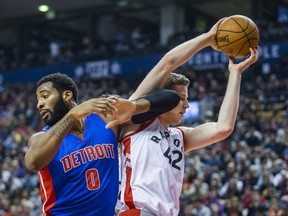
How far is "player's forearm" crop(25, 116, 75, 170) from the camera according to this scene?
4105 mm

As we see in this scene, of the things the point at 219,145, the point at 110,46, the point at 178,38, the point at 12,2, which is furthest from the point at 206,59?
the point at 12,2

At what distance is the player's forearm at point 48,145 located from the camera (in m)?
4.11

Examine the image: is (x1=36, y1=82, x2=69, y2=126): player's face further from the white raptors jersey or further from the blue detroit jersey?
the white raptors jersey

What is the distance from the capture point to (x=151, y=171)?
4.71m

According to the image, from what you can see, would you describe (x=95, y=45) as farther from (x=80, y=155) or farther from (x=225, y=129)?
(x=80, y=155)

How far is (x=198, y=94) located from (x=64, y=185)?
16.7 m

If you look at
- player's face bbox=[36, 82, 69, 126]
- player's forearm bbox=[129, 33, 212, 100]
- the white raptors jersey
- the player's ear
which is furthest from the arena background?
player's face bbox=[36, 82, 69, 126]

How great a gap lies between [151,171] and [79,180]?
1.79 ft

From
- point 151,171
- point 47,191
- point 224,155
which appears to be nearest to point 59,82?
point 47,191

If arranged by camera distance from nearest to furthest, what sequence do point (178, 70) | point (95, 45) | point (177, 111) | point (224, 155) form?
1. point (177, 111)
2. point (224, 155)
3. point (178, 70)
4. point (95, 45)

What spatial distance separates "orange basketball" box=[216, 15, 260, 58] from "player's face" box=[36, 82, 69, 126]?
1257 millimetres

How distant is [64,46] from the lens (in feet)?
99.6

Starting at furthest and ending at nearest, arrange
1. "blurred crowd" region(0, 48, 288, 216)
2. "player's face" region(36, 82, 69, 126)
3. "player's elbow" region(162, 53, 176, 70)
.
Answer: "blurred crowd" region(0, 48, 288, 216)
"player's elbow" region(162, 53, 176, 70)
"player's face" region(36, 82, 69, 126)

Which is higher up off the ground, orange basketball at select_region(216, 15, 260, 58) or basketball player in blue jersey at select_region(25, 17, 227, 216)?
orange basketball at select_region(216, 15, 260, 58)
